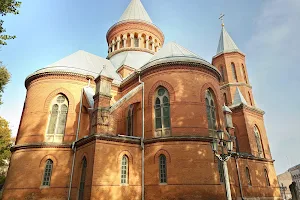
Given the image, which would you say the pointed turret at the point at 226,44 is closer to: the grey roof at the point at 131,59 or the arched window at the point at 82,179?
the grey roof at the point at 131,59

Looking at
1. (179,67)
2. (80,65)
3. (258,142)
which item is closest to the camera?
(179,67)

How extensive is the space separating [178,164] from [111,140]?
425 centimetres

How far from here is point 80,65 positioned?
19188mm

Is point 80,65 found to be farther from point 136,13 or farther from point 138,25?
point 136,13

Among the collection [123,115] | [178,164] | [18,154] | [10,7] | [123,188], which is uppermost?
[10,7]

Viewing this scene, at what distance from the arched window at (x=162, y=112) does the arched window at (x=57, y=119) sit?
711cm

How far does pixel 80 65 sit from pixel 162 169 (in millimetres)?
11492

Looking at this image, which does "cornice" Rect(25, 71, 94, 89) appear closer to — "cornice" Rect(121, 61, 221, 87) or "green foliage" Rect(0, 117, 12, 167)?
"cornice" Rect(121, 61, 221, 87)

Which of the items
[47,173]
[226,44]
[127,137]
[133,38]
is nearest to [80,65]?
[127,137]

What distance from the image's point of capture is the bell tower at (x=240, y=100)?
23016mm

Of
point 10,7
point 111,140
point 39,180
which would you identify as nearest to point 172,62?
point 111,140

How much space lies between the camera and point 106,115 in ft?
44.5

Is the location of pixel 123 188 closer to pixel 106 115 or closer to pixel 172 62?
pixel 106 115

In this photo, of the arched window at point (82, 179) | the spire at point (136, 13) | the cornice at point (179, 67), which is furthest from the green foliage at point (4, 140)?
the cornice at point (179, 67)
